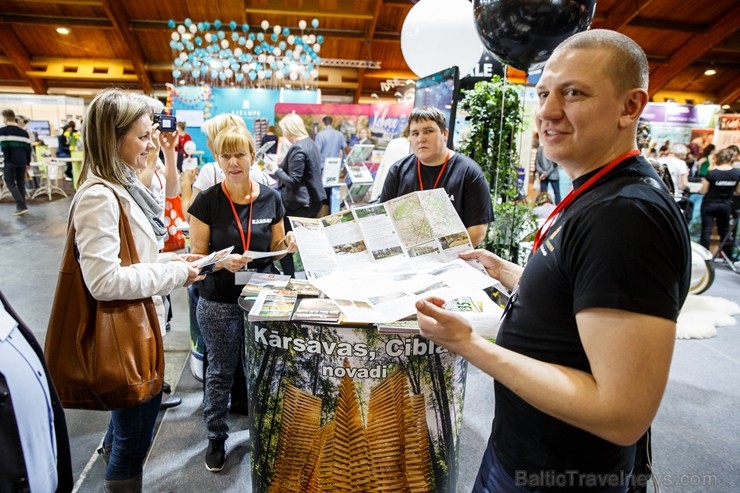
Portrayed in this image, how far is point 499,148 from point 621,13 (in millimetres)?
9684

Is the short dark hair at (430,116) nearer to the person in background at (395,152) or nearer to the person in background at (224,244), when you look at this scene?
the person in background at (224,244)

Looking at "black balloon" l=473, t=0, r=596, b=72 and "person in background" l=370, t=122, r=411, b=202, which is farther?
"person in background" l=370, t=122, r=411, b=202

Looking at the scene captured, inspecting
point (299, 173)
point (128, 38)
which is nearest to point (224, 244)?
point (299, 173)

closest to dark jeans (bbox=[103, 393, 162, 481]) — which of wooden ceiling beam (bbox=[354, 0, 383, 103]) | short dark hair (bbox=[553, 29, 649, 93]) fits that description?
short dark hair (bbox=[553, 29, 649, 93])

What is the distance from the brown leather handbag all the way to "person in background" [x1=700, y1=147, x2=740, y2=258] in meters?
6.94

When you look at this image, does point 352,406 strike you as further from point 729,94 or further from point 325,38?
point 729,94

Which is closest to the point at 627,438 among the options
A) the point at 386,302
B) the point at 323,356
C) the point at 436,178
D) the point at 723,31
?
the point at 386,302

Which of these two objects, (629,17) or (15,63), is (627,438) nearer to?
(629,17)

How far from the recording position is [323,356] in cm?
138

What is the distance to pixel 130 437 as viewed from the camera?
1.47m

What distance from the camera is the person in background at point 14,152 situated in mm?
7879

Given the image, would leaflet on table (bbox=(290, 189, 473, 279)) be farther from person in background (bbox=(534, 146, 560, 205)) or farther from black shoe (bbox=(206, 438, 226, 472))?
person in background (bbox=(534, 146, 560, 205))

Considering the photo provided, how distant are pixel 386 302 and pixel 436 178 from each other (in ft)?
4.57

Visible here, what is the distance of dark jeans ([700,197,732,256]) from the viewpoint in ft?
19.4
